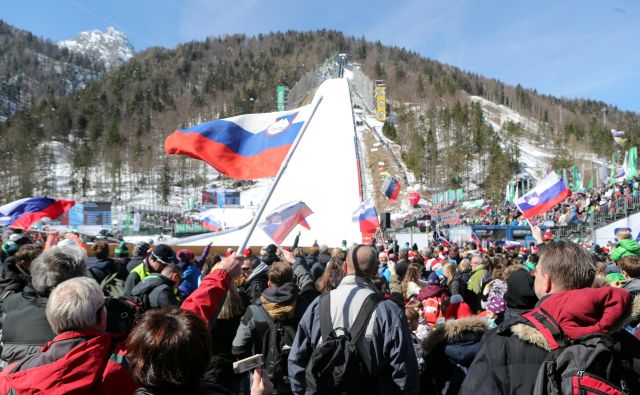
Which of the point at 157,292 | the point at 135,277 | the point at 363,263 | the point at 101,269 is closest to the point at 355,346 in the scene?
the point at 363,263

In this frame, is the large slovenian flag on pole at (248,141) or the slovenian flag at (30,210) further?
the slovenian flag at (30,210)

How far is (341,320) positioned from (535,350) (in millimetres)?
1065

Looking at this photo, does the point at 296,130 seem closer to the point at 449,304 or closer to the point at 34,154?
the point at 449,304

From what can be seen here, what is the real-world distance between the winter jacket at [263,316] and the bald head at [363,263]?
32.1 inches

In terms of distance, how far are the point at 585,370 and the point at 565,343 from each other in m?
0.14

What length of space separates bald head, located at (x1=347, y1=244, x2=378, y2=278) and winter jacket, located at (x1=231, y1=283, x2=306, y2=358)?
82 cm

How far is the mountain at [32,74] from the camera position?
15570 cm

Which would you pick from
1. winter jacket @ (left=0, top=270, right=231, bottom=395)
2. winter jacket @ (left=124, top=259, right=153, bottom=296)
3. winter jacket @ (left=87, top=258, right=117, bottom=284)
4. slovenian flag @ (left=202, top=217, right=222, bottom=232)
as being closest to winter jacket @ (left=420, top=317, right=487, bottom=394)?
winter jacket @ (left=0, top=270, right=231, bottom=395)

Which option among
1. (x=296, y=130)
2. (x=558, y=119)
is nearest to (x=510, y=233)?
(x=296, y=130)

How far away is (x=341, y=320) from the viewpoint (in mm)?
2750

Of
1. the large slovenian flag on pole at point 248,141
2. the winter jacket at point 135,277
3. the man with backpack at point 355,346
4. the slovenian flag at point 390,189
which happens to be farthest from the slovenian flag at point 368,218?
the man with backpack at point 355,346

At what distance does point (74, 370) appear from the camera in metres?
1.90

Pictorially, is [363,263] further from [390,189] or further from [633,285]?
[390,189]

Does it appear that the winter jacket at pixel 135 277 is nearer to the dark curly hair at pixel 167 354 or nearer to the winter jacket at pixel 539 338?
the dark curly hair at pixel 167 354
